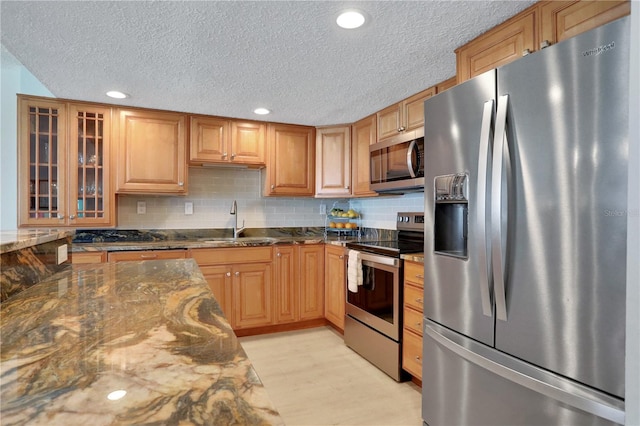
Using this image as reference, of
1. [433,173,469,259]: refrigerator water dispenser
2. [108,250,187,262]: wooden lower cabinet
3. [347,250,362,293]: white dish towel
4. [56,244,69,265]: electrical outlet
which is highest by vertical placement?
[433,173,469,259]: refrigerator water dispenser

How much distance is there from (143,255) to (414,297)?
85.0 inches

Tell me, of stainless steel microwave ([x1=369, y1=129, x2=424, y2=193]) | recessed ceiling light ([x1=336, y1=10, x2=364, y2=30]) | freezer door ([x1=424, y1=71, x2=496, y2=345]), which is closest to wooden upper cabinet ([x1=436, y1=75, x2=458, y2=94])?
stainless steel microwave ([x1=369, y1=129, x2=424, y2=193])

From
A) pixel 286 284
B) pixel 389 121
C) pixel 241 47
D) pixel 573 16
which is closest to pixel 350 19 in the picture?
pixel 241 47

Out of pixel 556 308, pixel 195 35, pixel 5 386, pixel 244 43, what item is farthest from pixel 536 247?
pixel 195 35

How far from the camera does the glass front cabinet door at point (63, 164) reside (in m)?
2.83

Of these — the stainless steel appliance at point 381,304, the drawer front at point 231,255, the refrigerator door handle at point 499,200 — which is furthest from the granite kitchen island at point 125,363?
the drawer front at point 231,255

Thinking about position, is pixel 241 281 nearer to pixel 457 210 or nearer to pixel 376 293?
pixel 376 293

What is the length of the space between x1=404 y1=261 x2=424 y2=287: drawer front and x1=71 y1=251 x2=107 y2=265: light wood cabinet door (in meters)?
2.31

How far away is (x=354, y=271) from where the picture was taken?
287 centimetres

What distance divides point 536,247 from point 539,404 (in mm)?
558

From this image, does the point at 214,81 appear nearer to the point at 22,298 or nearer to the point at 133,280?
the point at 133,280

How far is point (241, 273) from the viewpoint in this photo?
329cm

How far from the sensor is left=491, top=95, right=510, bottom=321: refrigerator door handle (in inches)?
52.4

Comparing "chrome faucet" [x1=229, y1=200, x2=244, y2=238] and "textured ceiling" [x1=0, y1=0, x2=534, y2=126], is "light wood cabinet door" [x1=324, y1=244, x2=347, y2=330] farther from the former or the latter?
"textured ceiling" [x1=0, y1=0, x2=534, y2=126]
